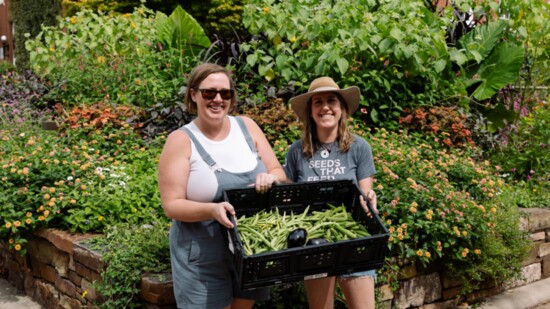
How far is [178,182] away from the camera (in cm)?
247

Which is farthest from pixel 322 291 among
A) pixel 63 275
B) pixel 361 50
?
pixel 361 50

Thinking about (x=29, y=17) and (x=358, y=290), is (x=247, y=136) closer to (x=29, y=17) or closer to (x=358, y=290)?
(x=358, y=290)

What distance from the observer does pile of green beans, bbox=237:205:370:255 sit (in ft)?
7.84

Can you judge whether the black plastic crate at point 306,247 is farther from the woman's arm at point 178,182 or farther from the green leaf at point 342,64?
the green leaf at point 342,64

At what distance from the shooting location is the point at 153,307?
10.8 ft

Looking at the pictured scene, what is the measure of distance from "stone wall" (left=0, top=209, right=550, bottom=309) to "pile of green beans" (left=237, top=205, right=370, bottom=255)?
965mm

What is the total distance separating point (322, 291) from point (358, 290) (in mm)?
180

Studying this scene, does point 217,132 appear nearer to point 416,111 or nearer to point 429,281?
point 429,281

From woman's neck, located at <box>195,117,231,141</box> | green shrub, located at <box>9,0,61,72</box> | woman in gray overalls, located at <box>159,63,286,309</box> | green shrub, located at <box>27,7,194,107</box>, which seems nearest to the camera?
woman in gray overalls, located at <box>159,63,286,309</box>

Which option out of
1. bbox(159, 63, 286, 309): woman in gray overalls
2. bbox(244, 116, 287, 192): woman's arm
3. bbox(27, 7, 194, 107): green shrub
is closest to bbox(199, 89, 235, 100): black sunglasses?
bbox(159, 63, 286, 309): woman in gray overalls

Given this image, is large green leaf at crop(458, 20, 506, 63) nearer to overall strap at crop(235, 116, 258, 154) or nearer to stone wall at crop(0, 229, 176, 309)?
overall strap at crop(235, 116, 258, 154)

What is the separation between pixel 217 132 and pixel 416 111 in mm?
3682

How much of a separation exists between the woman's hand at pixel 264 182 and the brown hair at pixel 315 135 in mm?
470

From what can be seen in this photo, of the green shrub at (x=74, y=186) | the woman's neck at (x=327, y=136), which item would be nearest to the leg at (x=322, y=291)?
the woman's neck at (x=327, y=136)
